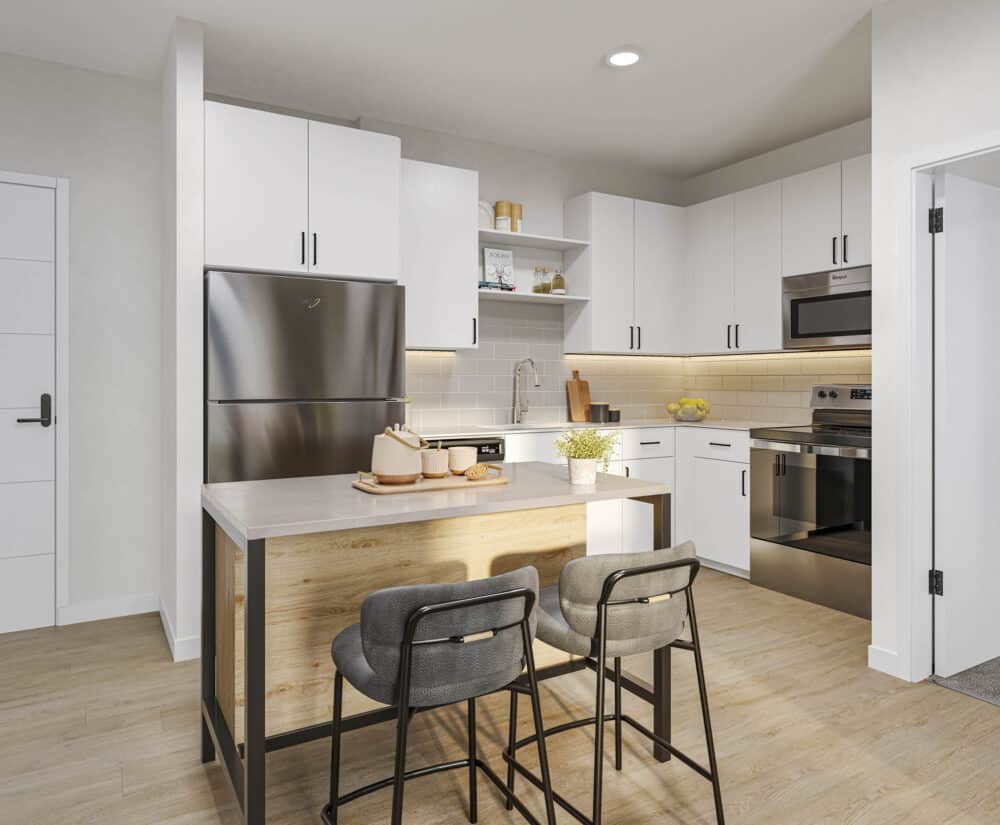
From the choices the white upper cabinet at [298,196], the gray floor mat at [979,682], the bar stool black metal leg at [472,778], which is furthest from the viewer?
the white upper cabinet at [298,196]

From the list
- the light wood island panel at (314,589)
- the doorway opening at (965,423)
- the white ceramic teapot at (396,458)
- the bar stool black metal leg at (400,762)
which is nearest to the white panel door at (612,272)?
the doorway opening at (965,423)

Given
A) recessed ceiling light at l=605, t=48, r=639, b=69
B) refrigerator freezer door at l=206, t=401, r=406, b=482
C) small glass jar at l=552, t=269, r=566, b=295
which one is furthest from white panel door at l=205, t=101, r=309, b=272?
small glass jar at l=552, t=269, r=566, b=295

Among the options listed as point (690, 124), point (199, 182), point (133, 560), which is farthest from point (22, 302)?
point (690, 124)

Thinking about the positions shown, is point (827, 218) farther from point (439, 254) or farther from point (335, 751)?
point (335, 751)

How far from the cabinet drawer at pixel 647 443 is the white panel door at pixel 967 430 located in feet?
6.25

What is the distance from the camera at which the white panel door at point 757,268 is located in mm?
4469

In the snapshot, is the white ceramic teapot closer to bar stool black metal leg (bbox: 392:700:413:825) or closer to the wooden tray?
the wooden tray

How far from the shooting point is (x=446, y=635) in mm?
1544

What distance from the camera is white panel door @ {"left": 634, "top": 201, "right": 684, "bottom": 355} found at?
4.98 m

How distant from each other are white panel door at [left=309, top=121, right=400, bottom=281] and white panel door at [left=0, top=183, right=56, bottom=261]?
4.35 ft

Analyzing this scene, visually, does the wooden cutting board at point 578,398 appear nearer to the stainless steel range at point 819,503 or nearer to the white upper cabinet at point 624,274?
the white upper cabinet at point 624,274

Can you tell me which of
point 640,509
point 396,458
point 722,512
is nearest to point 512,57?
point 396,458

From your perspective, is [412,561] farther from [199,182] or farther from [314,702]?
[199,182]

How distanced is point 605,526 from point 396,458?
2658mm
